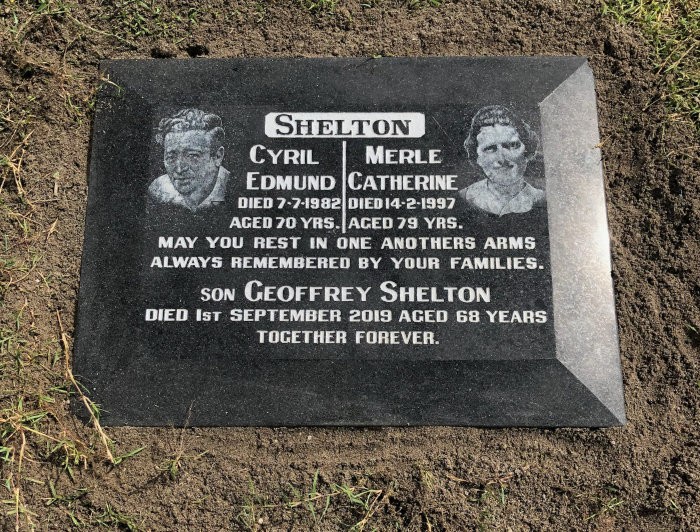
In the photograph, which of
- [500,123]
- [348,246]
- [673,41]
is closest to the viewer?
[348,246]

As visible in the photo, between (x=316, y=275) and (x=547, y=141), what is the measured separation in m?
1.09

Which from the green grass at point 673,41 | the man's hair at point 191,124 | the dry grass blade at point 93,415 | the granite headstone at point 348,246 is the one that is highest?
the green grass at point 673,41

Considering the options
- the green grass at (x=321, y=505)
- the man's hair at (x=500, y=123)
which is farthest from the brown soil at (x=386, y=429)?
the man's hair at (x=500, y=123)

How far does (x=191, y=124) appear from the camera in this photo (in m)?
2.21

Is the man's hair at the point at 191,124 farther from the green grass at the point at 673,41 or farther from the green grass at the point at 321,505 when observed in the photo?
the green grass at the point at 673,41

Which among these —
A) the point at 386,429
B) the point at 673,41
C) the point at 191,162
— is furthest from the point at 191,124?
the point at 673,41

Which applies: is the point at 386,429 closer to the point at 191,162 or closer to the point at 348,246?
the point at 348,246

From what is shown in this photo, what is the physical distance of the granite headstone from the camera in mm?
2002

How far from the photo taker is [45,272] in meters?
2.17

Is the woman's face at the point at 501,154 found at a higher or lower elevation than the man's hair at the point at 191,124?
lower

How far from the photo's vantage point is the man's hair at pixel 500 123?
7.13 feet

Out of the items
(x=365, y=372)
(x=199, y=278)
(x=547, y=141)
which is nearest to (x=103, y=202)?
(x=199, y=278)

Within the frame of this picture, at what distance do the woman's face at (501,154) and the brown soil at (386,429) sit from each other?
379 mm

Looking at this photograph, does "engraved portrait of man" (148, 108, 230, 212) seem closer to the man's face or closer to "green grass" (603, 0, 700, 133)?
the man's face
